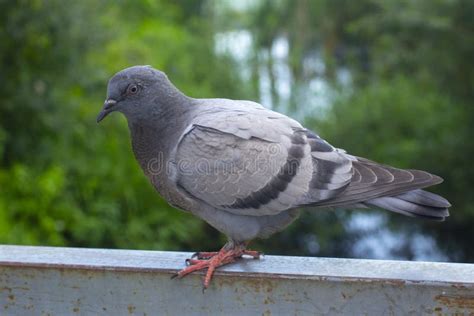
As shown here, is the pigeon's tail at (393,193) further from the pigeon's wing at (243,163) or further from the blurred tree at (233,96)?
the blurred tree at (233,96)

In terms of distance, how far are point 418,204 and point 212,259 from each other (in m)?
0.87

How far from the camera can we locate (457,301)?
2250mm

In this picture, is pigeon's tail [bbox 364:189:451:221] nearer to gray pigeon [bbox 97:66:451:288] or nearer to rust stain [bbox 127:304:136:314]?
gray pigeon [bbox 97:66:451:288]

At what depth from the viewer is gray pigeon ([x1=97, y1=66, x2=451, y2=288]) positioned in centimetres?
289

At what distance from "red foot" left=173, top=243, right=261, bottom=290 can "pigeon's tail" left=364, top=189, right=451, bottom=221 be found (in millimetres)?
579

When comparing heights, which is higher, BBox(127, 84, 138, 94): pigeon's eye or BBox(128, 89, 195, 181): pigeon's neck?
BBox(127, 84, 138, 94): pigeon's eye

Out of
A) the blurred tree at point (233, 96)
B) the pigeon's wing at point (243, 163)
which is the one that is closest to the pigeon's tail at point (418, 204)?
the pigeon's wing at point (243, 163)

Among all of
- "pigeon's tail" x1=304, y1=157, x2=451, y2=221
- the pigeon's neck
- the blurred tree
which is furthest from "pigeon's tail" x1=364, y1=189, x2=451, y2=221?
the blurred tree

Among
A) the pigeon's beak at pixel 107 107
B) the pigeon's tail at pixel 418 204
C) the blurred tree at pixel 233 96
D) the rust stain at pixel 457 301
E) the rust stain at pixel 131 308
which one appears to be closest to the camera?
the rust stain at pixel 457 301

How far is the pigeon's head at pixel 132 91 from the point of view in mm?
3039
